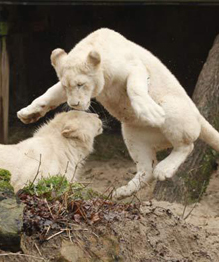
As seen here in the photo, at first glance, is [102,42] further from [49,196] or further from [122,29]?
[122,29]

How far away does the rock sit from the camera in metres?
5.36

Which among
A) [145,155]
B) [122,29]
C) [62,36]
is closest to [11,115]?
[62,36]

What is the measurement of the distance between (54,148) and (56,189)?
2.27 meters

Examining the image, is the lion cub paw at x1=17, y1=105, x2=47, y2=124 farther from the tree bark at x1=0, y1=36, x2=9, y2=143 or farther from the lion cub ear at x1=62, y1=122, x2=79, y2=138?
the tree bark at x1=0, y1=36, x2=9, y2=143

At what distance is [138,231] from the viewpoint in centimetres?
658

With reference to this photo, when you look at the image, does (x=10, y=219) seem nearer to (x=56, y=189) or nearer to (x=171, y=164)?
(x=56, y=189)

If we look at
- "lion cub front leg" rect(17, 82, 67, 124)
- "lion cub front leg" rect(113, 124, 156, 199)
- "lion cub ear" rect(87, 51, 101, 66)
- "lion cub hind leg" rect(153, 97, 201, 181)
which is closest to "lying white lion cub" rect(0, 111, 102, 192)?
"lion cub front leg" rect(17, 82, 67, 124)

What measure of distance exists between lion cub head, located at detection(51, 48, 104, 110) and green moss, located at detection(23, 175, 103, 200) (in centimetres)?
84

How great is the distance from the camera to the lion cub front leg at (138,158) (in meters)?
8.38

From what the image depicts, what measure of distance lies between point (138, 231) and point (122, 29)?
26.0 feet

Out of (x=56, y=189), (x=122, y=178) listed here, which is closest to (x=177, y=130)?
(x=56, y=189)

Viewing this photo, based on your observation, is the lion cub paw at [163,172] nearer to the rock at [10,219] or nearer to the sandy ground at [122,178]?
the sandy ground at [122,178]

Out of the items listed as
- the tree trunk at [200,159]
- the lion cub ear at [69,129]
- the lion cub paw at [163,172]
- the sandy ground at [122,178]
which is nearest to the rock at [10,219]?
the lion cub paw at [163,172]

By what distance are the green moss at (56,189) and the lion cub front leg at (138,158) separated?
4.55 feet
